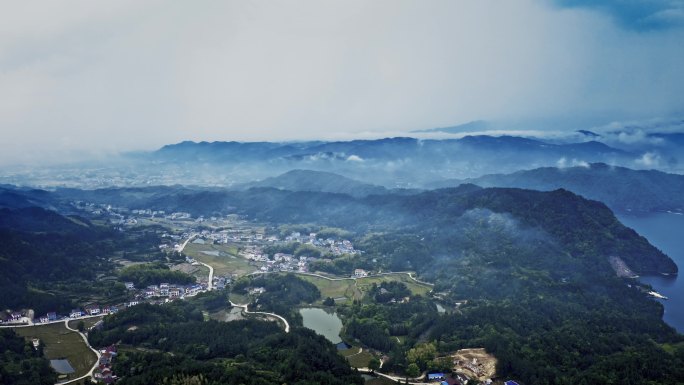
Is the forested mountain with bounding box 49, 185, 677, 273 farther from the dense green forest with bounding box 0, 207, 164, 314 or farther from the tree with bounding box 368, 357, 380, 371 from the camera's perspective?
the tree with bounding box 368, 357, 380, 371

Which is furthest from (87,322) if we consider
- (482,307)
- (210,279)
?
(482,307)

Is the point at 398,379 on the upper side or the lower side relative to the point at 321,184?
lower

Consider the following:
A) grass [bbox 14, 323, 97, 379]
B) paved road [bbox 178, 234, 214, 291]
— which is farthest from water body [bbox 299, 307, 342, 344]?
grass [bbox 14, 323, 97, 379]

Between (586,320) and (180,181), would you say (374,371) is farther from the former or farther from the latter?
(180,181)

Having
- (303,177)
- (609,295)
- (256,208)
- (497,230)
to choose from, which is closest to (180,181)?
(303,177)

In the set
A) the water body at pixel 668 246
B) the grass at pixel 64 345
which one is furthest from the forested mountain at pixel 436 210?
the grass at pixel 64 345

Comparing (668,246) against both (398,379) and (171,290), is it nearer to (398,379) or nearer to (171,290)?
(398,379)

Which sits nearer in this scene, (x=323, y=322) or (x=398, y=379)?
(x=398, y=379)
